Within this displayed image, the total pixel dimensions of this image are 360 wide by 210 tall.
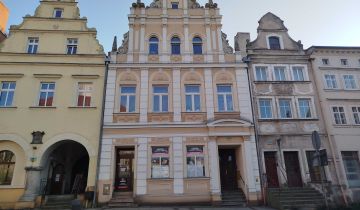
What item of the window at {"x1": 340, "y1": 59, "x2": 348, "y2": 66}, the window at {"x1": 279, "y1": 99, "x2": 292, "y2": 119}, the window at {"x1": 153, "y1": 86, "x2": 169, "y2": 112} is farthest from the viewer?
the window at {"x1": 340, "y1": 59, "x2": 348, "y2": 66}

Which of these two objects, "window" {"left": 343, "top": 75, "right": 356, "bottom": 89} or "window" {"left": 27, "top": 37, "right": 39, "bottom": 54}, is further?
"window" {"left": 343, "top": 75, "right": 356, "bottom": 89}

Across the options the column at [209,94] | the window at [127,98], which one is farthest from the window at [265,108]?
the window at [127,98]

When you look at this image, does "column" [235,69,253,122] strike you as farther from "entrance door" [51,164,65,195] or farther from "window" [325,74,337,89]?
"entrance door" [51,164,65,195]

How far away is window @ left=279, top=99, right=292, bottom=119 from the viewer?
52.9ft

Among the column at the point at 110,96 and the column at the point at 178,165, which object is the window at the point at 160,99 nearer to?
the column at the point at 178,165

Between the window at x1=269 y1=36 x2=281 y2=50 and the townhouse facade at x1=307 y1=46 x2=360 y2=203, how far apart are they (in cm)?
224

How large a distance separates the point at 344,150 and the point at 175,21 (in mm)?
14471

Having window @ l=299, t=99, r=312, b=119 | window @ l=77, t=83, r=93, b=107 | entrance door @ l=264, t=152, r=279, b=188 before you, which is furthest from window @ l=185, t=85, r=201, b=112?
window @ l=299, t=99, r=312, b=119

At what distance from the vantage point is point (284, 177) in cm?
1478

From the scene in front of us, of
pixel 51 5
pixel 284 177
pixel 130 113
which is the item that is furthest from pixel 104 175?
pixel 51 5

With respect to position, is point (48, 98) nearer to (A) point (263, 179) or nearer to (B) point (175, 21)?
(B) point (175, 21)

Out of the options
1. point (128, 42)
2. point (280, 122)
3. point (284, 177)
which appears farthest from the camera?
point (128, 42)

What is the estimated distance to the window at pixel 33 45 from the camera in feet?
53.2

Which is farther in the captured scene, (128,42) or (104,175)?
(128,42)
